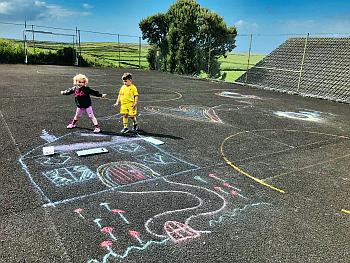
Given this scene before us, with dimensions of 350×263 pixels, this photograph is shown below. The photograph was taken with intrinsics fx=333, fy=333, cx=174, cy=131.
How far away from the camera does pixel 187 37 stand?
91.9 ft

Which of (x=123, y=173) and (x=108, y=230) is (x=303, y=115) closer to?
(x=123, y=173)

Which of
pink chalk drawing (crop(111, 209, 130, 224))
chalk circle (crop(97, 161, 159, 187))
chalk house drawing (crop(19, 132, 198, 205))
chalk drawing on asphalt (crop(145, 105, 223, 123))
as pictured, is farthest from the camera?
chalk drawing on asphalt (crop(145, 105, 223, 123))

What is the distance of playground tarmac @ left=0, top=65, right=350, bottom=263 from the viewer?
3.72 m

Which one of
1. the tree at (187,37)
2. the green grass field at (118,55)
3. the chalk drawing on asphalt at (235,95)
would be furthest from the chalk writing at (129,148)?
the tree at (187,37)

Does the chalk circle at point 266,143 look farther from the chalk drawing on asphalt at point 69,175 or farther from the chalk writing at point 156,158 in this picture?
the chalk drawing on asphalt at point 69,175

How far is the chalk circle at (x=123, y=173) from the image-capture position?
5348 millimetres

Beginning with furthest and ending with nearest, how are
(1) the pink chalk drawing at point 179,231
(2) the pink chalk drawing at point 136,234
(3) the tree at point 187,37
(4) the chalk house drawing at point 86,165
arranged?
(3) the tree at point 187,37 < (4) the chalk house drawing at point 86,165 < (1) the pink chalk drawing at point 179,231 < (2) the pink chalk drawing at point 136,234

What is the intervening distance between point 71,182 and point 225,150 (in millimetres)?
3462

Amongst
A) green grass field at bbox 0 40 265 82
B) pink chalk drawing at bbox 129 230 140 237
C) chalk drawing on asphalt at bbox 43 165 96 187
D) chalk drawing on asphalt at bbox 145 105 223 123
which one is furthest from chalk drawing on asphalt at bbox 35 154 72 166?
green grass field at bbox 0 40 265 82

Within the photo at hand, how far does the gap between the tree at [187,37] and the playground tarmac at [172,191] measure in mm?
17703

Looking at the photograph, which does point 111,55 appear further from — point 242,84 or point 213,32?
point 242,84

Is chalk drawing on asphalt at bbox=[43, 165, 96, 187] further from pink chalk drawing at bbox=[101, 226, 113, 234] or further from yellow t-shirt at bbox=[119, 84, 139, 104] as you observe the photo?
yellow t-shirt at bbox=[119, 84, 139, 104]

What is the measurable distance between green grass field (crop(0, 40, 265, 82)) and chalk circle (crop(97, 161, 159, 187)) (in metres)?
19.1

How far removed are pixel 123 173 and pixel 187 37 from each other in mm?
24027
